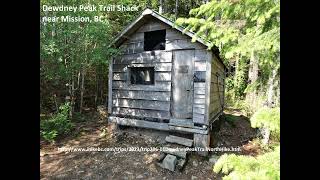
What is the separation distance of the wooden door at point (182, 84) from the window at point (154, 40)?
620mm

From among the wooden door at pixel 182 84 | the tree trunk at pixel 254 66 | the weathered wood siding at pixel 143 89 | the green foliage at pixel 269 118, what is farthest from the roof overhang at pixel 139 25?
the green foliage at pixel 269 118

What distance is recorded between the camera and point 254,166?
2.32 meters

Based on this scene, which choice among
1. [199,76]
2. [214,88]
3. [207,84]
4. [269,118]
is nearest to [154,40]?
[199,76]

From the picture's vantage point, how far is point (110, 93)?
A: 9383 millimetres

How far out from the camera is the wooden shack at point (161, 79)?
7.90 metres

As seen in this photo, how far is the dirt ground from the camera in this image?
652 cm

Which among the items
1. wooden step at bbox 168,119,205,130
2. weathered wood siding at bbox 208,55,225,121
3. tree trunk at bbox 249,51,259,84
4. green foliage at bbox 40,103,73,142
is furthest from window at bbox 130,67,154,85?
tree trunk at bbox 249,51,259,84

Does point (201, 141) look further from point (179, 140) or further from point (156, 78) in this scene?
point (156, 78)

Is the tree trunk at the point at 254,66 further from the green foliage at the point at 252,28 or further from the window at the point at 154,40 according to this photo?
the window at the point at 154,40

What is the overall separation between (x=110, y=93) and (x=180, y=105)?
2.78 m
